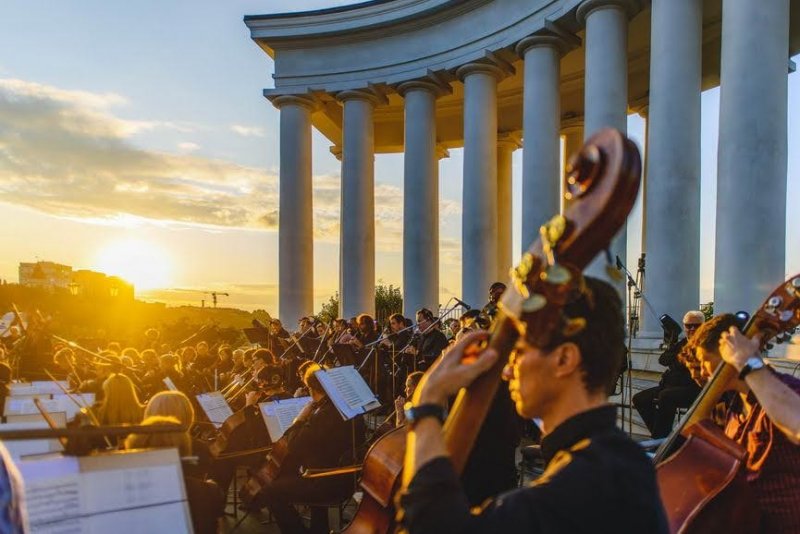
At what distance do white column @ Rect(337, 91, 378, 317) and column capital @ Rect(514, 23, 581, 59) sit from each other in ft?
22.5

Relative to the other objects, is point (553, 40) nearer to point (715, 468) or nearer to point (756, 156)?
point (756, 156)

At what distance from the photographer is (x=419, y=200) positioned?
21.0m

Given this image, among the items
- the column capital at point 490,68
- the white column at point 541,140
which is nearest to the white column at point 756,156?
the white column at point 541,140

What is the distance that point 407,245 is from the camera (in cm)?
2120

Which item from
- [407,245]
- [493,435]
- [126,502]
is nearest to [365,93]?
[407,245]

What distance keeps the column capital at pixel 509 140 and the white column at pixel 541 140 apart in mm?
9636

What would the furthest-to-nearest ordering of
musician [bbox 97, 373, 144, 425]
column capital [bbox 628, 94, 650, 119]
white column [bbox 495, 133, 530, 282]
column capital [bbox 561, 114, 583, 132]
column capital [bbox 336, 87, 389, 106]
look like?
white column [bbox 495, 133, 530, 282]
column capital [bbox 561, 114, 583, 132]
column capital [bbox 336, 87, 389, 106]
column capital [bbox 628, 94, 650, 119]
musician [bbox 97, 373, 144, 425]

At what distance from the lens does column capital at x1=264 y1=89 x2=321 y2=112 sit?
75.0 feet

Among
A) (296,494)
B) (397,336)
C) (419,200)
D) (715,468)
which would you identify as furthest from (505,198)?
(715,468)

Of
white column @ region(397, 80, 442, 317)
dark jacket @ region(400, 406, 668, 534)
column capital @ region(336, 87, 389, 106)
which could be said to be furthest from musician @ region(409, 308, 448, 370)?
column capital @ region(336, 87, 389, 106)

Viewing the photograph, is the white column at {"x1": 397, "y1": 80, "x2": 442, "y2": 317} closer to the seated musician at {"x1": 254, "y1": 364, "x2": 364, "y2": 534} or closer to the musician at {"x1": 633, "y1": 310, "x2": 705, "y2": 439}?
the musician at {"x1": 633, "y1": 310, "x2": 705, "y2": 439}

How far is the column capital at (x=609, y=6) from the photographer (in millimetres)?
14555

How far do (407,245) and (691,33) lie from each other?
1092 cm

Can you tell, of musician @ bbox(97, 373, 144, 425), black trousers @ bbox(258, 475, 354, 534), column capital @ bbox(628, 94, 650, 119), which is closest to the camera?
musician @ bbox(97, 373, 144, 425)
